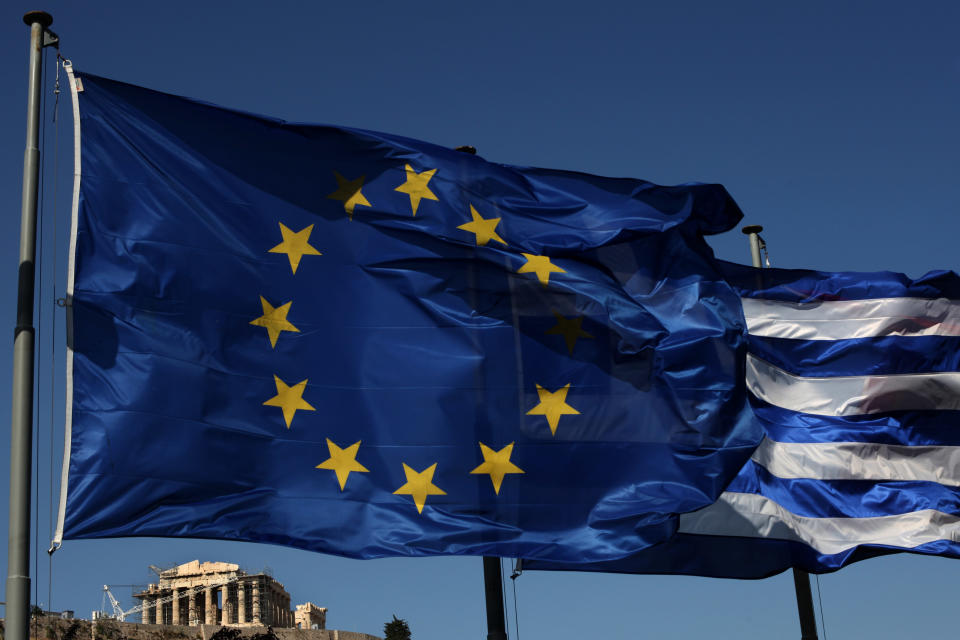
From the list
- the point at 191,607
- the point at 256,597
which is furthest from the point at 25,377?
the point at 191,607

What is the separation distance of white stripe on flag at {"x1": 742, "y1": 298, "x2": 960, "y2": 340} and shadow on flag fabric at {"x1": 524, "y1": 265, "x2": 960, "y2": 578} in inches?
0.5

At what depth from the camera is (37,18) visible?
911cm

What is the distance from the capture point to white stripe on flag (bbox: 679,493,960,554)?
13.8 meters

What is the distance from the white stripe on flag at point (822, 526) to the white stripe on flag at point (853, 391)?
133cm

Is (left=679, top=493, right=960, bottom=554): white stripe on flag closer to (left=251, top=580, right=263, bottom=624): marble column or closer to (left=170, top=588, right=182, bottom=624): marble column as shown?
(left=251, top=580, right=263, bottom=624): marble column

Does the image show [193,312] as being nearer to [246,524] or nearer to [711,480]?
[246,524]

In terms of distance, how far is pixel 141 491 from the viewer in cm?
928

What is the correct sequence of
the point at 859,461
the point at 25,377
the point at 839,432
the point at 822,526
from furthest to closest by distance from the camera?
the point at 839,432, the point at 859,461, the point at 822,526, the point at 25,377

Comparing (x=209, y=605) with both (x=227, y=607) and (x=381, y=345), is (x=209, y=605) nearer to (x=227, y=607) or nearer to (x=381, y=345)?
(x=227, y=607)

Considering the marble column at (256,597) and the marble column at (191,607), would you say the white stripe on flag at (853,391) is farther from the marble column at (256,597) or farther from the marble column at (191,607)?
the marble column at (256,597)

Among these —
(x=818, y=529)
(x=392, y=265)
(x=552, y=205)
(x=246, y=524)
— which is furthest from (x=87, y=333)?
(x=818, y=529)

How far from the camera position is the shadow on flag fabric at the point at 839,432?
1388 centimetres

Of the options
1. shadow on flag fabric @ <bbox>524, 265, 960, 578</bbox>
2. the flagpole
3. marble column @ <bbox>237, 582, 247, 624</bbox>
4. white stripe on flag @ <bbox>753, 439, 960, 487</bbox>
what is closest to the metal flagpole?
shadow on flag fabric @ <bbox>524, 265, 960, 578</bbox>

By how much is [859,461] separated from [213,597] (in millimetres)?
113682
